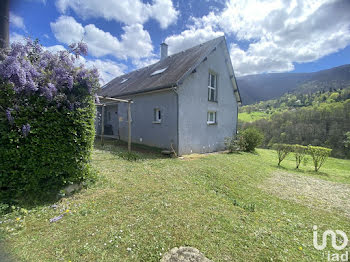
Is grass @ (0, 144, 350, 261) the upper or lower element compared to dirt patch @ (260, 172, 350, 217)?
upper

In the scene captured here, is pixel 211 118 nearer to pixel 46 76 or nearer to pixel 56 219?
pixel 46 76

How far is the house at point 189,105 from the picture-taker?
8336 millimetres

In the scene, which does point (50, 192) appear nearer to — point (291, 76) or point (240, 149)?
point (240, 149)

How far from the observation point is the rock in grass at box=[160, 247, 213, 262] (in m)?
1.96

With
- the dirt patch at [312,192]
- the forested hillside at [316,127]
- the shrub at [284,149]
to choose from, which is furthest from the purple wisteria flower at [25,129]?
the forested hillside at [316,127]

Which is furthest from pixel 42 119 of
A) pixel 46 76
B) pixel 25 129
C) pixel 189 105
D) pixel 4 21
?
pixel 189 105

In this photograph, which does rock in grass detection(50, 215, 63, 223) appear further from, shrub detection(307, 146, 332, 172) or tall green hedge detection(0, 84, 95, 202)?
shrub detection(307, 146, 332, 172)

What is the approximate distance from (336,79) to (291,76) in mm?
21784

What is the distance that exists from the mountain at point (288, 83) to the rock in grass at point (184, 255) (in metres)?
66.9

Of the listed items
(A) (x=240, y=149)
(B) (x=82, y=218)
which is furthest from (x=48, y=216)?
(A) (x=240, y=149)

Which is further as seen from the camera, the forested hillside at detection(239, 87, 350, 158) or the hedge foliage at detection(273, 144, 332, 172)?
the forested hillside at detection(239, 87, 350, 158)

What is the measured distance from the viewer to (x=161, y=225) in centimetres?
261

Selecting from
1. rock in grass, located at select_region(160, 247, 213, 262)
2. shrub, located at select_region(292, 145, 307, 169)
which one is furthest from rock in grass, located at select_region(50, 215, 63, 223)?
shrub, located at select_region(292, 145, 307, 169)

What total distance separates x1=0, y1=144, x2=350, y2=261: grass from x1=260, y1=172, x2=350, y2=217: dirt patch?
47 centimetres
